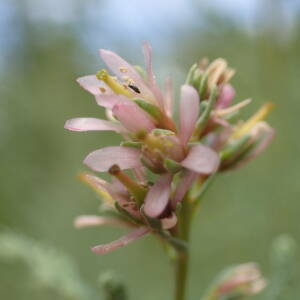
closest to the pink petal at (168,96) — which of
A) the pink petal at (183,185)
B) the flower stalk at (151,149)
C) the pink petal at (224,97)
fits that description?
the flower stalk at (151,149)

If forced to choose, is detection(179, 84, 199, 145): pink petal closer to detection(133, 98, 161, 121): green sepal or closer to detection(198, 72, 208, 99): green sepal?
detection(133, 98, 161, 121): green sepal

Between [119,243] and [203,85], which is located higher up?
[203,85]

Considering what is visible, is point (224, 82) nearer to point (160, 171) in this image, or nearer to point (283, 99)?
point (160, 171)

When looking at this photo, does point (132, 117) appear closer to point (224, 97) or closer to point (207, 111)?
point (207, 111)

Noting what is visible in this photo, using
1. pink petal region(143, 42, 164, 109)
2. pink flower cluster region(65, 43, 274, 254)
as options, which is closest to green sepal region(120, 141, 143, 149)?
pink flower cluster region(65, 43, 274, 254)

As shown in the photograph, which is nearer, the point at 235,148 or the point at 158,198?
the point at 158,198

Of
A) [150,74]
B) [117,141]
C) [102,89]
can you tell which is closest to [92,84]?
[102,89]

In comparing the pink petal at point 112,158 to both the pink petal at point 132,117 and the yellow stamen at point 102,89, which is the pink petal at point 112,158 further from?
the yellow stamen at point 102,89
